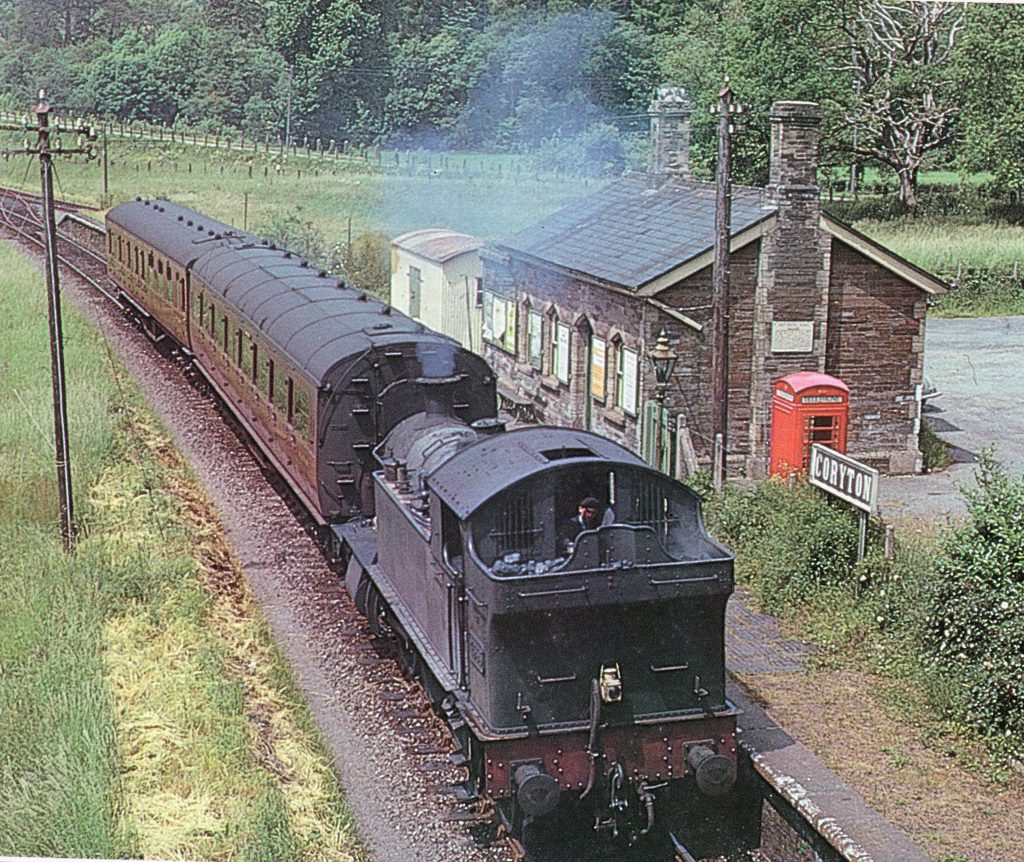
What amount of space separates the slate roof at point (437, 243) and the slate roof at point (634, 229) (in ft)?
2.88

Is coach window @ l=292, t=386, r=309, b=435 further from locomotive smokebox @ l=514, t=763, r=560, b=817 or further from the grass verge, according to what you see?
locomotive smokebox @ l=514, t=763, r=560, b=817

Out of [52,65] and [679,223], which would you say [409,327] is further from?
[679,223]

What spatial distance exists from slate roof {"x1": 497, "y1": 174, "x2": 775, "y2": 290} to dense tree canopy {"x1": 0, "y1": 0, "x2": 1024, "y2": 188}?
25.9 inches

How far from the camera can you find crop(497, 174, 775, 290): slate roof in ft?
34.0

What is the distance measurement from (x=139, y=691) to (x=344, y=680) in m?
1.02

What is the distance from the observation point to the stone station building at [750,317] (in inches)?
403

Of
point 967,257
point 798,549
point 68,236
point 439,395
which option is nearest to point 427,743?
point 439,395

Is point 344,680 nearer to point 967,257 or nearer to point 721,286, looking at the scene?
point 721,286

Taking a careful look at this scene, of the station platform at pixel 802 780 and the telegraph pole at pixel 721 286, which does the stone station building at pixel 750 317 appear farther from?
the station platform at pixel 802 780

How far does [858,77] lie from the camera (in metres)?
12.3

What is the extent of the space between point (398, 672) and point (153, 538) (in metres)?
2.42

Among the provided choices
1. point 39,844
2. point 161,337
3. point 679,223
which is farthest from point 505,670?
point 161,337

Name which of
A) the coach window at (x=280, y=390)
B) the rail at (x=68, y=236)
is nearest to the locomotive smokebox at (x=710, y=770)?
the coach window at (x=280, y=390)

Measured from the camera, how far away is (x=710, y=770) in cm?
504
